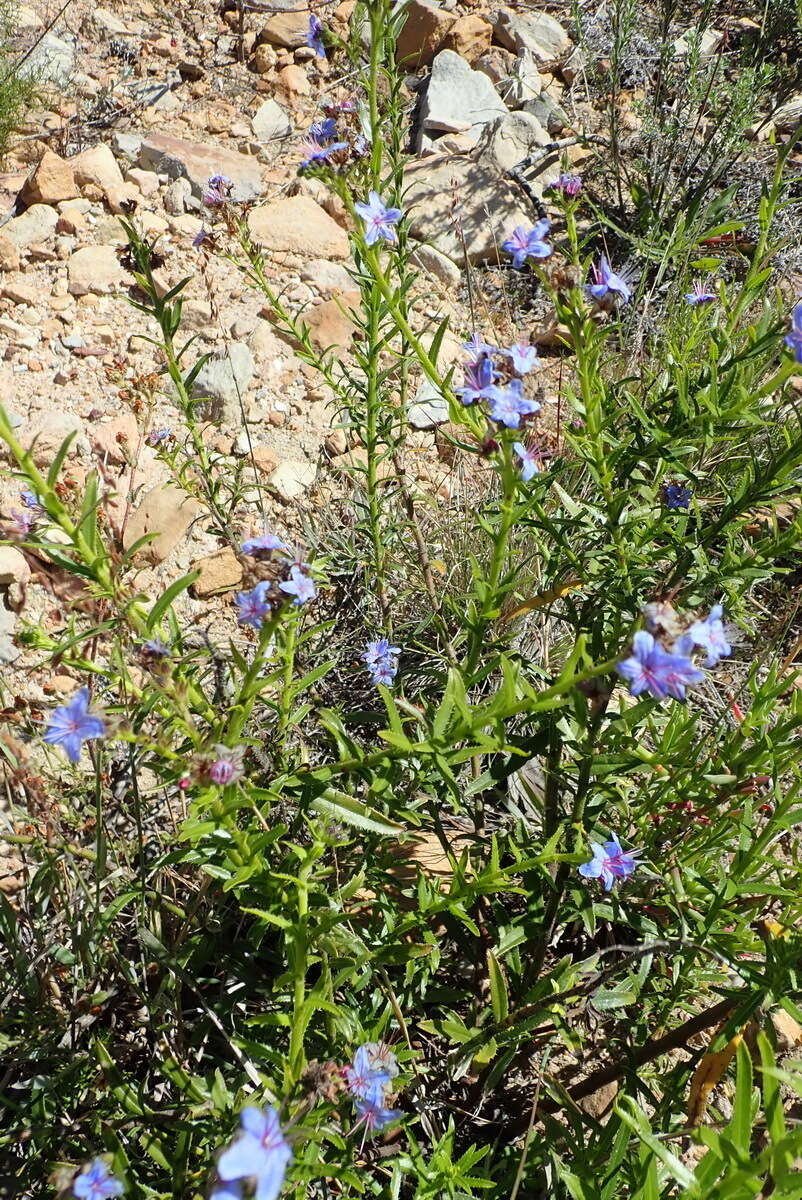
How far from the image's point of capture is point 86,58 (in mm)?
5840

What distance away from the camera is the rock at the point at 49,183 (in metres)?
4.75

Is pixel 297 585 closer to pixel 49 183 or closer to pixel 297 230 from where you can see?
pixel 297 230

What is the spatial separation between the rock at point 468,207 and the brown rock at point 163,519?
2132mm

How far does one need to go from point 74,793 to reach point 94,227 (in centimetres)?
349

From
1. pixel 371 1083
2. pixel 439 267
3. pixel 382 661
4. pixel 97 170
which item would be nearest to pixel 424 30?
pixel 439 267

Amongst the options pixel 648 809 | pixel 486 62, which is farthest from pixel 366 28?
pixel 648 809

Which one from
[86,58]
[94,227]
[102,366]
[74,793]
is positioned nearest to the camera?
[74,793]

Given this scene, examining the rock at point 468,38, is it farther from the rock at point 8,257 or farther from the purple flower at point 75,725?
the purple flower at point 75,725

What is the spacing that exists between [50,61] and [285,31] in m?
1.50

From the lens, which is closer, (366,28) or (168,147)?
(168,147)

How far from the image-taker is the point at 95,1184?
148cm

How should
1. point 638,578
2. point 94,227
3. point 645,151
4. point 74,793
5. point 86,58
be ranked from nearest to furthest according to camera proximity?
point 638,578 < point 74,793 < point 94,227 < point 645,151 < point 86,58

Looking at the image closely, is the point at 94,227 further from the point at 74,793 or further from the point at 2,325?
the point at 74,793

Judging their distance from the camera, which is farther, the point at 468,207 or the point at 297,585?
→ the point at 468,207
